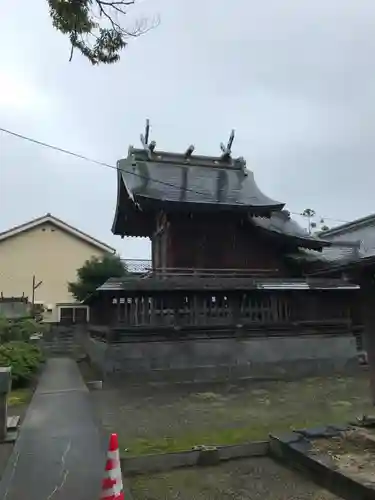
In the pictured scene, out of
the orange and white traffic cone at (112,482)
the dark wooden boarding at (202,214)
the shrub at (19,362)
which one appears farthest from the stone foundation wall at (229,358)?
the orange and white traffic cone at (112,482)

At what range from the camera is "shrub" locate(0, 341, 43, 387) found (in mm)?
12712

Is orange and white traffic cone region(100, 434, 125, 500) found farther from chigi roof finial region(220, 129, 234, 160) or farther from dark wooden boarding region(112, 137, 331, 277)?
chigi roof finial region(220, 129, 234, 160)

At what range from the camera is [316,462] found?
199 inches

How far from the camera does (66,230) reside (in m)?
38.3

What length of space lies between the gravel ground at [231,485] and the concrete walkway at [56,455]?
0.64 m

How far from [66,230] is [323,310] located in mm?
27792

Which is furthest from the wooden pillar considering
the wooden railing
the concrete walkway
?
the wooden railing

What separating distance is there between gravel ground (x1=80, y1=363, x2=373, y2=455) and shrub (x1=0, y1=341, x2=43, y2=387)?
264cm

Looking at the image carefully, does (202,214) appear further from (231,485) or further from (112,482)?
(112,482)

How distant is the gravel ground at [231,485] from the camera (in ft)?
15.4

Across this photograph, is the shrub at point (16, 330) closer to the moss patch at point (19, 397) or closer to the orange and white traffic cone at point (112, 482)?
the moss patch at point (19, 397)

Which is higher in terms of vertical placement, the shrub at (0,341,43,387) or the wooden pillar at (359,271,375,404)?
the wooden pillar at (359,271,375,404)

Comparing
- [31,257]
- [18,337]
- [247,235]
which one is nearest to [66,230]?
[31,257]

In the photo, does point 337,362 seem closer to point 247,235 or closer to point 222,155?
point 247,235
